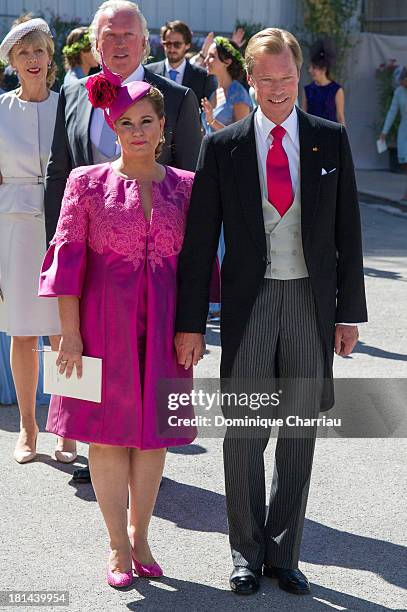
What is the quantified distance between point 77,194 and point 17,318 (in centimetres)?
167

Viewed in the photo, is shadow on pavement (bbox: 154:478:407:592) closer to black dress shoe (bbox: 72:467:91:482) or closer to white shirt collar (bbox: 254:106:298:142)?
black dress shoe (bbox: 72:467:91:482)

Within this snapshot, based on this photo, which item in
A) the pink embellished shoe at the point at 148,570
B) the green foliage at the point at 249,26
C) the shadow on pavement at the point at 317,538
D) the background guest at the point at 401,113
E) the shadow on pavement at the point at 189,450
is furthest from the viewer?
the green foliage at the point at 249,26

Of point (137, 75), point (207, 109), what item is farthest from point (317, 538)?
point (207, 109)

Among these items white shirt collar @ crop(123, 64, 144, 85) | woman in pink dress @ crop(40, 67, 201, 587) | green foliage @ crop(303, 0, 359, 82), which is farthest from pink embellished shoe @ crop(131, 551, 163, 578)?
green foliage @ crop(303, 0, 359, 82)

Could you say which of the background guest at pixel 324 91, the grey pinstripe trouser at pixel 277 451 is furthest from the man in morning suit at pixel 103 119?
the background guest at pixel 324 91

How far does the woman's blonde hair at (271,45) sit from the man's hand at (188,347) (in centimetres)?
92

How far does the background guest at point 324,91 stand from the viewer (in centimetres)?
1087

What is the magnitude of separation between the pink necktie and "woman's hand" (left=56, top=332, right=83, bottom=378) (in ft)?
2.70

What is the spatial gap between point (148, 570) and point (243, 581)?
0.37m

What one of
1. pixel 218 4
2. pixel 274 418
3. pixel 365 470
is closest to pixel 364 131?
pixel 218 4

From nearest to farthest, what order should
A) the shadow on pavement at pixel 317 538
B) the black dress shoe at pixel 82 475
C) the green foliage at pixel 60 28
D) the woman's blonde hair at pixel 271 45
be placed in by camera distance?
the woman's blonde hair at pixel 271 45 → the shadow on pavement at pixel 317 538 → the black dress shoe at pixel 82 475 → the green foliage at pixel 60 28

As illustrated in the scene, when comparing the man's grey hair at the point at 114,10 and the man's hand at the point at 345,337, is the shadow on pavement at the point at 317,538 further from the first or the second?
the man's grey hair at the point at 114,10

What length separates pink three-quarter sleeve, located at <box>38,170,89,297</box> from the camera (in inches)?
156

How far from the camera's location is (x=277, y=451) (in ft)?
Result: 13.6
